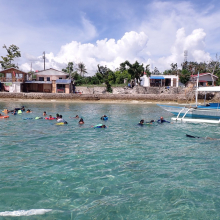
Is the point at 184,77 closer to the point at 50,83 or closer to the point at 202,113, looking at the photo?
the point at 50,83

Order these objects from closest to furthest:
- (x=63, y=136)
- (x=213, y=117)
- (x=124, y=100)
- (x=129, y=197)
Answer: (x=129, y=197) < (x=63, y=136) < (x=213, y=117) < (x=124, y=100)

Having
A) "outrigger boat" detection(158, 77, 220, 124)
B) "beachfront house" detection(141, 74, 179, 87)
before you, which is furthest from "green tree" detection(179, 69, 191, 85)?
"outrigger boat" detection(158, 77, 220, 124)

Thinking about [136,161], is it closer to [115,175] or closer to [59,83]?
[115,175]

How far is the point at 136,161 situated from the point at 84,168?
257cm

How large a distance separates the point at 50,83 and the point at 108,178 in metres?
50.5

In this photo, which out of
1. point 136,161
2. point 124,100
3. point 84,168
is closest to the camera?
point 84,168

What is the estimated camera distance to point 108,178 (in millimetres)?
8156

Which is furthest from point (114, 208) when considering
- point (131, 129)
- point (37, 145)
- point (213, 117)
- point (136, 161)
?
point (213, 117)

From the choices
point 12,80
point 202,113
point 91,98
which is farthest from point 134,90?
point 202,113

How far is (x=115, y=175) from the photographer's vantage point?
27.6 ft

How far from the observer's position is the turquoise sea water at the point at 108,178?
6164mm

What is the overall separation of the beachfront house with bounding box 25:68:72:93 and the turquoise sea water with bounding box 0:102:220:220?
4092 centimetres

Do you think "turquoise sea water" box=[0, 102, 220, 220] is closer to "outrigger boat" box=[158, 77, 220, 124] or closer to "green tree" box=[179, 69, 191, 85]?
"outrigger boat" box=[158, 77, 220, 124]

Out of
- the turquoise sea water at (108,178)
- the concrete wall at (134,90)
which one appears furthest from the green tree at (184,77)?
the turquoise sea water at (108,178)
